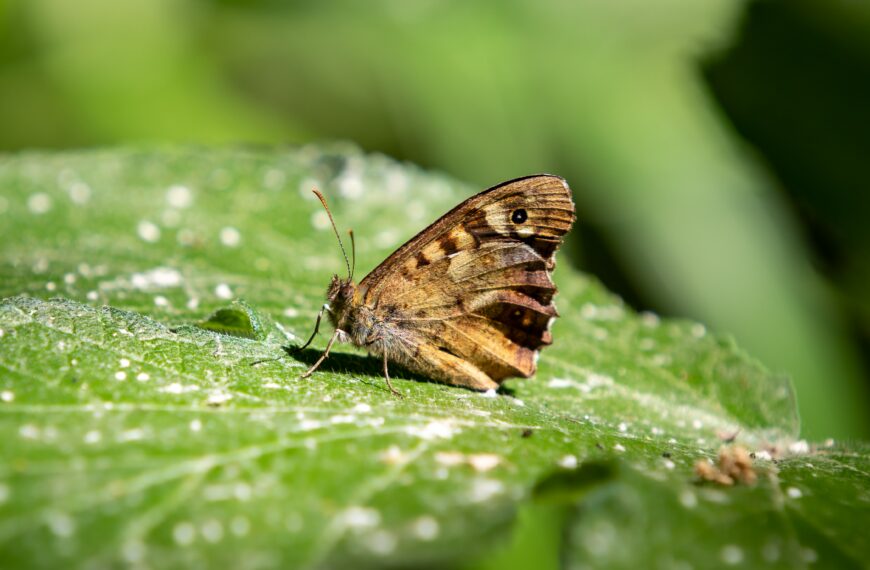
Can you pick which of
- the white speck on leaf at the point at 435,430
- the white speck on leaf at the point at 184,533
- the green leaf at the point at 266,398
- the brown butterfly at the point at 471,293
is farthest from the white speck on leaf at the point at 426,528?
the brown butterfly at the point at 471,293

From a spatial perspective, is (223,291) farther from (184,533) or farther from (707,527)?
(707,527)

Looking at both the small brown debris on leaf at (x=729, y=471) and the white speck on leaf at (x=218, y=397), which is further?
the white speck on leaf at (x=218, y=397)

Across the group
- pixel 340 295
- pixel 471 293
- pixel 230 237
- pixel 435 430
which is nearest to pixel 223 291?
pixel 230 237

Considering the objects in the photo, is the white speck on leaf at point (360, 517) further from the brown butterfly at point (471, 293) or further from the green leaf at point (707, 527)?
the brown butterfly at point (471, 293)

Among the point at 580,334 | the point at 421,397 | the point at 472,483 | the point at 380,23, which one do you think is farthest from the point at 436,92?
the point at 472,483

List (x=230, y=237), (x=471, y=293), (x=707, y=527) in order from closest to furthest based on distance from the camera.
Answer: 1. (x=707, y=527)
2. (x=471, y=293)
3. (x=230, y=237)
